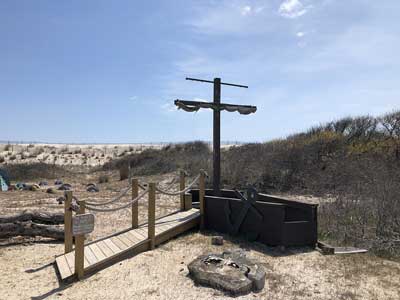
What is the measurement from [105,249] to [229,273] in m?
2.38

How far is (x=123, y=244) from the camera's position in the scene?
642 centimetres

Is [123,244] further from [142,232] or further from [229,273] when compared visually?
[229,273]

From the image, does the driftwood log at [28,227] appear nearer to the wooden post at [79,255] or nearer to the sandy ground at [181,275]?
the sandy ground at [181,275]

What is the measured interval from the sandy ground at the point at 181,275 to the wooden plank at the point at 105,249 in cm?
26

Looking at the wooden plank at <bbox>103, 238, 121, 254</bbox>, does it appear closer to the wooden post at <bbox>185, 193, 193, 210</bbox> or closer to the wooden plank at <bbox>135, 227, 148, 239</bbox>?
the wooden plank at <bbox>135, 227, 148, 239</bbox>

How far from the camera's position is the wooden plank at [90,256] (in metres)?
5.55

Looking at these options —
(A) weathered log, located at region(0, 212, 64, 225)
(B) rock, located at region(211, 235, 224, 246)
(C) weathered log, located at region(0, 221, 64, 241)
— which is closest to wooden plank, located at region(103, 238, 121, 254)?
(C) weathered log, located at region(0, 221, 64, 241)

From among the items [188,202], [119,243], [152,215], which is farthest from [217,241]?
[188,202]

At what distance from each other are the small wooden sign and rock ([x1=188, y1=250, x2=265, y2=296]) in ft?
5.34

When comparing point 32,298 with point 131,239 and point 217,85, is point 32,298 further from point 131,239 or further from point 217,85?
point 217,85

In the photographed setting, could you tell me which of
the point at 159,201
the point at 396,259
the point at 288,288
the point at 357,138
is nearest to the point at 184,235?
the point at 288,288

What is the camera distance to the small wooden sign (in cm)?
495

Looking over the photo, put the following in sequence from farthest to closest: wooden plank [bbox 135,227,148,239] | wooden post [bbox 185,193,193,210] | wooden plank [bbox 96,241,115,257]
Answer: wooden post [bbox 185,193,193,210], wooden plank [bbox 135,227,148,239], wooden plank [bbox 96,241,115,257]

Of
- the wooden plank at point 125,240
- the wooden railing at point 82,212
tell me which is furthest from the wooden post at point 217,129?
the wooden plank at point 125,240
